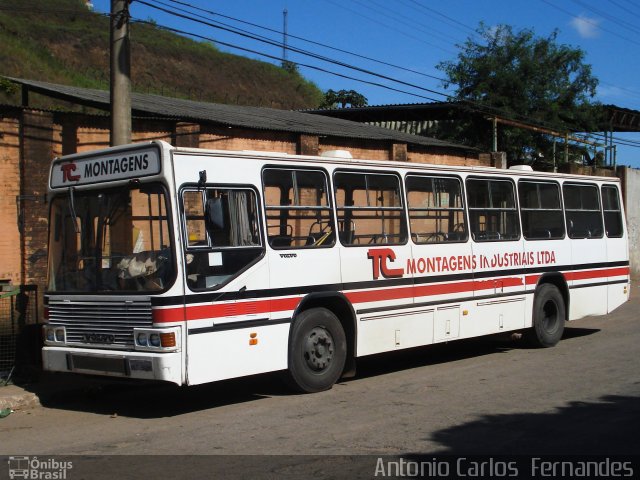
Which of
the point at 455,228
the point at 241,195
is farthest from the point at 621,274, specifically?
the point at 241,195

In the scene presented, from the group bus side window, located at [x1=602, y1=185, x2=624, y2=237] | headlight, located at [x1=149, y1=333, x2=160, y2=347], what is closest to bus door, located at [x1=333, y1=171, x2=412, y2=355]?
headlight, located at [x1=149, y1=333, x2=160, y2=347]

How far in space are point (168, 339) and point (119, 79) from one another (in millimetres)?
4433

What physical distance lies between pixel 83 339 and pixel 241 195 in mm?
2372

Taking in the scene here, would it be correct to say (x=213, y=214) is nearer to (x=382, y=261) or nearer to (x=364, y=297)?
(x=364, y=297)

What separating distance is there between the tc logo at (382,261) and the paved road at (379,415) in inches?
55.9

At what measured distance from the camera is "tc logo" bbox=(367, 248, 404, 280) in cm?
1038

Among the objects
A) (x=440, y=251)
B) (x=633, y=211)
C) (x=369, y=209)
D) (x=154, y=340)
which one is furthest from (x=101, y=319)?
(x=633, y=211)

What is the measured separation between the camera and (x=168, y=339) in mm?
8078

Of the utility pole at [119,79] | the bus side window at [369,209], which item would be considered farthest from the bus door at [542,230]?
the utility pole at [119,79]

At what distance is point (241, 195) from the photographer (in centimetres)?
905

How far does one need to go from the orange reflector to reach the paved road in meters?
0.83

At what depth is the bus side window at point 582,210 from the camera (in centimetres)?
1413

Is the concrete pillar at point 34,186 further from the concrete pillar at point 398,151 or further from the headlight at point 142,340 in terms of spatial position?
the concrete pillar at point 398,151

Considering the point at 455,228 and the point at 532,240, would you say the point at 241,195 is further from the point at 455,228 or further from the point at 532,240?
the point at 532,240
